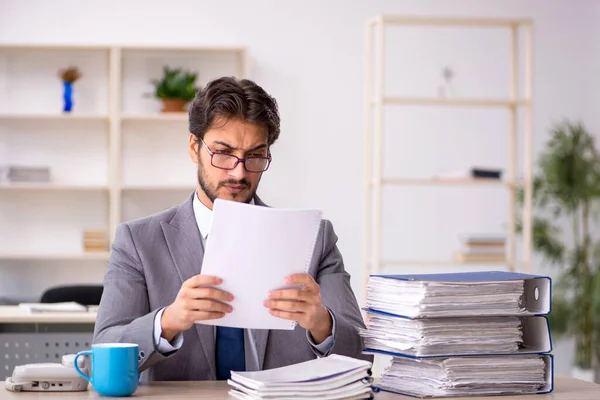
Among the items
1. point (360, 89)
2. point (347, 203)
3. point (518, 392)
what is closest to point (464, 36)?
point (360, 89)

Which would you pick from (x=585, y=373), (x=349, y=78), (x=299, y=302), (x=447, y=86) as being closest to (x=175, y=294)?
(x=299, y=302)

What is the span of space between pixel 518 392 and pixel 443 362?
0.20m

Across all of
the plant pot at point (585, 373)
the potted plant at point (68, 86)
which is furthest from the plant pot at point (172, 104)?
the plant pot at point (585, 373)

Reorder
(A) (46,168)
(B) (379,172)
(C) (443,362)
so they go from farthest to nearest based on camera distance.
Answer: (A) (46,168) < (B) (379,172) < (C) (443,362)

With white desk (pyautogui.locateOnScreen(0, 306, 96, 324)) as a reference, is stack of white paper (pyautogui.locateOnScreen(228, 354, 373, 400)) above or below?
above

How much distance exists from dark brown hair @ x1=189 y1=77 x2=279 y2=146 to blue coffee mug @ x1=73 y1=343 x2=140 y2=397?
2.07 feet

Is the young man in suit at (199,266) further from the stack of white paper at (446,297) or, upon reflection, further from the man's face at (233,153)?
the stack of white paper at (446,297)

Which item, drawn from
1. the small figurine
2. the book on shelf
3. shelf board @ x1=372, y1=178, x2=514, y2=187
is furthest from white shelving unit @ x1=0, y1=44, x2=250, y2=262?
the book on shelf

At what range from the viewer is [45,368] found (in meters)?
1.85

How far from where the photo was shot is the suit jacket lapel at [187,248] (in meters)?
2.15

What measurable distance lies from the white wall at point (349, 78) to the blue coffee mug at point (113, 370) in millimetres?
4034

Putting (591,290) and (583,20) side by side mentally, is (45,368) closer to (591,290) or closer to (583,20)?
(591,290)

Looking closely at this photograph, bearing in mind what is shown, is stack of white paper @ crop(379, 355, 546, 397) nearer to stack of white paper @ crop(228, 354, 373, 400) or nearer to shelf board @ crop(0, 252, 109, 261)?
stack of white paper @ crop(228, 354, 373, 400)

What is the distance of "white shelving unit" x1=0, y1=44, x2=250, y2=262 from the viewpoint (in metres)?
5.69
